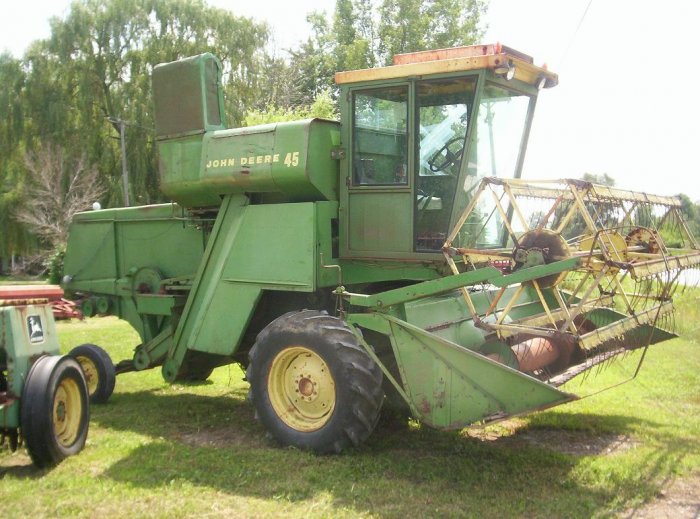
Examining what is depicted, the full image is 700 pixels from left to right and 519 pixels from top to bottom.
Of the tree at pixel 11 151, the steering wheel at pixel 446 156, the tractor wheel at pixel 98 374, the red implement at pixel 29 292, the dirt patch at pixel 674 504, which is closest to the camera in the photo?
the dirt patch at pixel 674 504

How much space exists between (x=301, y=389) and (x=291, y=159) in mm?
2019

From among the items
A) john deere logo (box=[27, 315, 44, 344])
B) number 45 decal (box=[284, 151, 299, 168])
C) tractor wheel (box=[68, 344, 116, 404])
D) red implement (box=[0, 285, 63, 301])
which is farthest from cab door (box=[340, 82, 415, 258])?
tractor wheel (box=[68, 344, 116, 404])

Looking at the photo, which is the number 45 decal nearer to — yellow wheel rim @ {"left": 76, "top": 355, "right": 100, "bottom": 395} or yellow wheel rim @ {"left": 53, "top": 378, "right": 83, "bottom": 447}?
yellow wheel rim @ {"left": 53, "top": 378, "right": 83, "bottom": 447}

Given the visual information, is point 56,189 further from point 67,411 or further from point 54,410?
point 54,410

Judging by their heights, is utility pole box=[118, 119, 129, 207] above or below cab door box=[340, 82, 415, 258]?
above

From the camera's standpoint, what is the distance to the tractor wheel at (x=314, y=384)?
5.23 metres

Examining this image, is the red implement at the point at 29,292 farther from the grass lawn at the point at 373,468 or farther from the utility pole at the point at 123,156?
the utility pole at the point at 123,156

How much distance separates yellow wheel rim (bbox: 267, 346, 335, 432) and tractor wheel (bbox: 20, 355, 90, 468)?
5.23 feet

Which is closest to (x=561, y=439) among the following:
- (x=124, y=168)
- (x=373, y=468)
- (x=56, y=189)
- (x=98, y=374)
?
(x=373, y=468)

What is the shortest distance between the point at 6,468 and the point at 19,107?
945 inches

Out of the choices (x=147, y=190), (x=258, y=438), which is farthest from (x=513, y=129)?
(x=147, y=190)

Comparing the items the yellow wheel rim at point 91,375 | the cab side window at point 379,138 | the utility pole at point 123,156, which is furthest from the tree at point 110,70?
the cab side window at point 379,138

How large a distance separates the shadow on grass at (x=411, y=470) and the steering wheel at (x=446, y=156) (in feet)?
7.73

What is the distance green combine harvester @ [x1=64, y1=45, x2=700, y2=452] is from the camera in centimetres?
511
